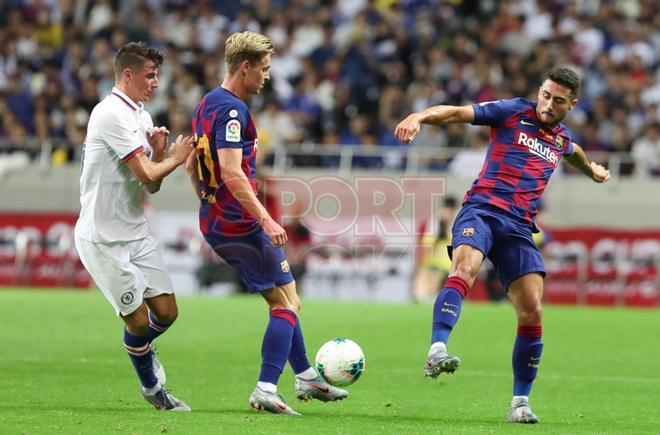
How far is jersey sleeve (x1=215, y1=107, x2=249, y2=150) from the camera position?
8109 mm

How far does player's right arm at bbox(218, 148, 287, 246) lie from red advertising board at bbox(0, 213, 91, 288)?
15.5 metres

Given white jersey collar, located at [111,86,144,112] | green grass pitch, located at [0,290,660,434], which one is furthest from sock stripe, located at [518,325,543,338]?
white jersey collar, located at [111,86,144,112]

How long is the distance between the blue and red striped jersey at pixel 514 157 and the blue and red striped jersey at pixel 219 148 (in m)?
1.65

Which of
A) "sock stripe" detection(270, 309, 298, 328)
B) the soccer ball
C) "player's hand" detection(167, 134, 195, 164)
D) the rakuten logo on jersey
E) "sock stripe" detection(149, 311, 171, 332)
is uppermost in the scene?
the rakuten logo on jersey

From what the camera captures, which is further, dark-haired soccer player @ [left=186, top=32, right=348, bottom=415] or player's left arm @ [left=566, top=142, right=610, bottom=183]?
player's left arm @ [left=566, top=142, right=610, bottom=183]

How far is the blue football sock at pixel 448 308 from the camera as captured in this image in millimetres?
8016

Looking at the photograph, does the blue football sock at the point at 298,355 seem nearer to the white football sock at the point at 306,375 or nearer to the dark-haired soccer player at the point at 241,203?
the white football sock at the point at 306,375

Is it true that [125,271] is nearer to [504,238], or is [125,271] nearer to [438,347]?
[438,347]

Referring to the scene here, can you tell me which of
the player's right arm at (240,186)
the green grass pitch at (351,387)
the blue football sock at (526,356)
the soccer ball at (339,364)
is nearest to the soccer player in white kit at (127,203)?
the player's right arm at (240,186)

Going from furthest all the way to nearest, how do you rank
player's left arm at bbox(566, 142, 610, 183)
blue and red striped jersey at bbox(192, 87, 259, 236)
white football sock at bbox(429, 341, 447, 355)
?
player's left arm at bbox(566, 142, 610, 183), blue and red striped jersey at bbox(192, 87, 259, 236), white football sock at bbox(429, 341, 447, 355)

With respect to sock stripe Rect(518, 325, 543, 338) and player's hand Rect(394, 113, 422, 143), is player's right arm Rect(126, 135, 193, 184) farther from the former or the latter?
sock stripe Rect(518, 325, 543, 338)

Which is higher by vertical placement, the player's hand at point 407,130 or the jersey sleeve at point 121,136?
the player's hand at point 407,130

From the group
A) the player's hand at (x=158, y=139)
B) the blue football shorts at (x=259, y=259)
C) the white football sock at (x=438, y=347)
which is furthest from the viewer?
the player's hand at (x=158, y=139)

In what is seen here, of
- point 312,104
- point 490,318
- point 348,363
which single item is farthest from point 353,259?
Answer: point 348,363
